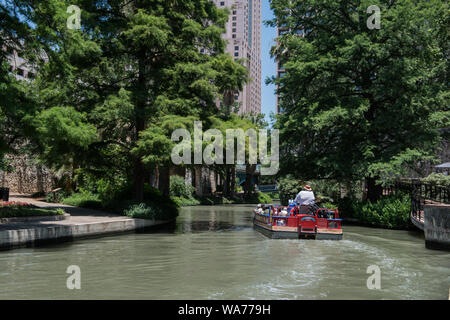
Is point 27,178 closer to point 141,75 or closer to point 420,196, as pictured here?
point 141,75

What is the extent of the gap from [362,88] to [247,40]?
14891 cm

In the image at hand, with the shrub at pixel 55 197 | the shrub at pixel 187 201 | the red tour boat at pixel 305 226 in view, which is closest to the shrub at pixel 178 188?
the shrub at pixel 187 201

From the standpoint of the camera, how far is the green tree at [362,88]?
2222 centimetres

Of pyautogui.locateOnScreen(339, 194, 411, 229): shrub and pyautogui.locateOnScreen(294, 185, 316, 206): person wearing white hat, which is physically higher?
pyautogui.locateOnScreen(294, 185, 316, 206): person wearing white hat

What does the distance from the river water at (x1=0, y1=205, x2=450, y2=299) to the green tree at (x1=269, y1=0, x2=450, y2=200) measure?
24.7 feet

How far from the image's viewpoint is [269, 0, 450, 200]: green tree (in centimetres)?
2222

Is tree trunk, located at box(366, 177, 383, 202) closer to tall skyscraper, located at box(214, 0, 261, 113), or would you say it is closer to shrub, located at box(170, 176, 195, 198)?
shrub, located at box(170, 176, 195, 198)

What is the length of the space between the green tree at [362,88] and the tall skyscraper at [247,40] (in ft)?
312

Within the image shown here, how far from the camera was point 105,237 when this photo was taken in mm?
17953

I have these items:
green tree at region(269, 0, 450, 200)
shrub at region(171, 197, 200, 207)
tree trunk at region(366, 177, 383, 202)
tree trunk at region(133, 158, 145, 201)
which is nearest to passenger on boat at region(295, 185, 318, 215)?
green tree at region(269, 0, 450, 200)

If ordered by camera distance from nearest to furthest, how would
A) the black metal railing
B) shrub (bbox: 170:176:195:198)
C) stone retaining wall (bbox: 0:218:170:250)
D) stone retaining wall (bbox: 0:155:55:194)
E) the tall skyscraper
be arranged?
stone retaining wall (bbox: 0:218:170:250), the black metal railing, stone retaining wall (bbox: 0:155:55:194), shrub (bbox: 170:176:195:198), the tall skyscraper

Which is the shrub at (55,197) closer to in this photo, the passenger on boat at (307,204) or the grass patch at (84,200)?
the grass patch at (84,200)

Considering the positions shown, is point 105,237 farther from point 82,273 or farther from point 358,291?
point 358,291

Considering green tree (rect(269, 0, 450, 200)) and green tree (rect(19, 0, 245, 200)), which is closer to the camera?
green tree (rect(19, 0, 245, 200))
